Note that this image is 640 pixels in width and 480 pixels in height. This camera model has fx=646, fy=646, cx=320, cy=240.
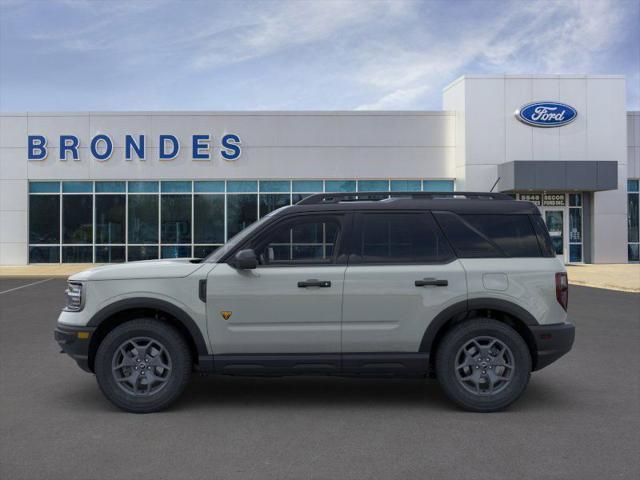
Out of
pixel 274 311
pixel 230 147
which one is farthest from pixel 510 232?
pixel 230 147

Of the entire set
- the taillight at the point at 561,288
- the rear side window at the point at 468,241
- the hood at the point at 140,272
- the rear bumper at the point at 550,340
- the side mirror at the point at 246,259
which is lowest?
the rear bumper at the point at 550,340

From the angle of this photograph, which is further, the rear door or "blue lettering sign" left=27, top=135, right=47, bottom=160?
"blue lettering sign" left=27, top=135, right=47, bottom=160

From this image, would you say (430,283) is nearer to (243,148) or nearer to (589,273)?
(589,273)

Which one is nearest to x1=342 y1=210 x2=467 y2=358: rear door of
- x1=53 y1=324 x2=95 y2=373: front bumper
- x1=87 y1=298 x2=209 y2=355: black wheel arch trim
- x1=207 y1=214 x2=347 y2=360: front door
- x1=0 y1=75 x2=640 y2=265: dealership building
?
x1=207 y1=214 x2=347 y2=360: front door

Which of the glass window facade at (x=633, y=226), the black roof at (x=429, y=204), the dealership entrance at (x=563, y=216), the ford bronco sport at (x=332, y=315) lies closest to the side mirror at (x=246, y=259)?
the ford bronco sport at (x=332, y=315)

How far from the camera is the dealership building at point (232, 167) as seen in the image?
2694cm

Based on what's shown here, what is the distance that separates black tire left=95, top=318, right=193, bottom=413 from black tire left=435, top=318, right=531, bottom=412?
2194 millimetres

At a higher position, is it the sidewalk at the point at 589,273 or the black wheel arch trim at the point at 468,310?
the black wheel arch trim at the point at 468,310

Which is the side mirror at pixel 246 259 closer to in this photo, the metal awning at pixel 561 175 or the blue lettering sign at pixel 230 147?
the metal awning at pixel 561 175

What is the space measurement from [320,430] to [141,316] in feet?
6.25

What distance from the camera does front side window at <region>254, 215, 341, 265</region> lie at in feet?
18.3

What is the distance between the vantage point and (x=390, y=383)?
259 inches

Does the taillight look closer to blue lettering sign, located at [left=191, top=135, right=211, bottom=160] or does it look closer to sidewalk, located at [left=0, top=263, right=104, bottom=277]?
sidewalk, located at [left=0, top=263, right=104, bottom=277]

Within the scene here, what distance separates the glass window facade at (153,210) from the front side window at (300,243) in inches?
852
